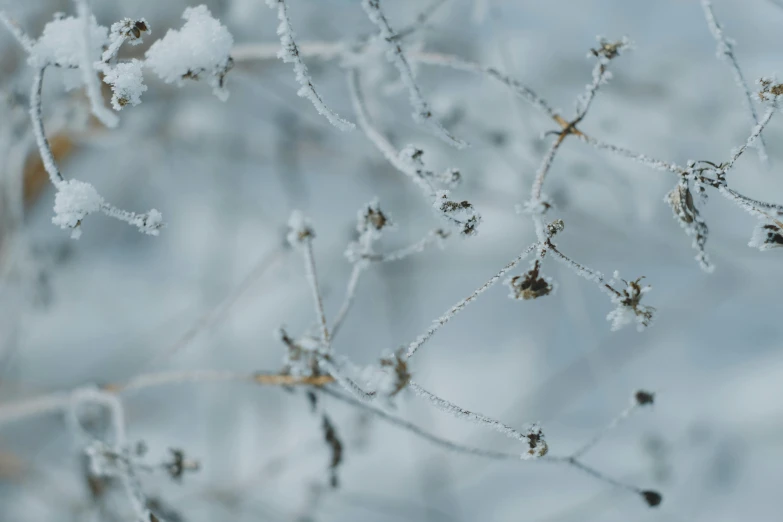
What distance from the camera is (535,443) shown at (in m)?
0.95

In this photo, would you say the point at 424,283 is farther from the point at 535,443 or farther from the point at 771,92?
the point at 771,92

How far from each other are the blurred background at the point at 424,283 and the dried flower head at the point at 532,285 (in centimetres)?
109

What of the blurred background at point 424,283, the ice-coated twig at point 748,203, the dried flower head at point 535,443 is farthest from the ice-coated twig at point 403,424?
the blurred background at point 424,283

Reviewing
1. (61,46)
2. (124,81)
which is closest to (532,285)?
(124,81)

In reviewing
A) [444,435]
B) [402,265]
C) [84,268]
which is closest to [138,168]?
[84,268]

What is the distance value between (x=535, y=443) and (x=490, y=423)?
0.37 ft

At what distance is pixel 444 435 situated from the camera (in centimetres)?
247

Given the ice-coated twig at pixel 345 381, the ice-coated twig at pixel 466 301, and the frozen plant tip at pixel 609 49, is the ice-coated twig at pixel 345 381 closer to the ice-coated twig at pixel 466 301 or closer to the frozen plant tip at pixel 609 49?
the ice-coated twig at pixel 466 301

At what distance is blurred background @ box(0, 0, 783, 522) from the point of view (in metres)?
2.16

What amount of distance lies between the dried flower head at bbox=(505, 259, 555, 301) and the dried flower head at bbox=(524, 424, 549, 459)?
0.23 meters

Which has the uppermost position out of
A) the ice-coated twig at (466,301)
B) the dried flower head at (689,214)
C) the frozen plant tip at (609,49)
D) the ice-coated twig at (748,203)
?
the frozen plant tip at (609,49)

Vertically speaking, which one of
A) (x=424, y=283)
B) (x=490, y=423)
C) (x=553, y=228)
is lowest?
(x=490, y=423)

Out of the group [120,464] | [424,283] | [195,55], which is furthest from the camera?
[424,283]

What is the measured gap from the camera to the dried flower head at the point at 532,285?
2.84 ft
